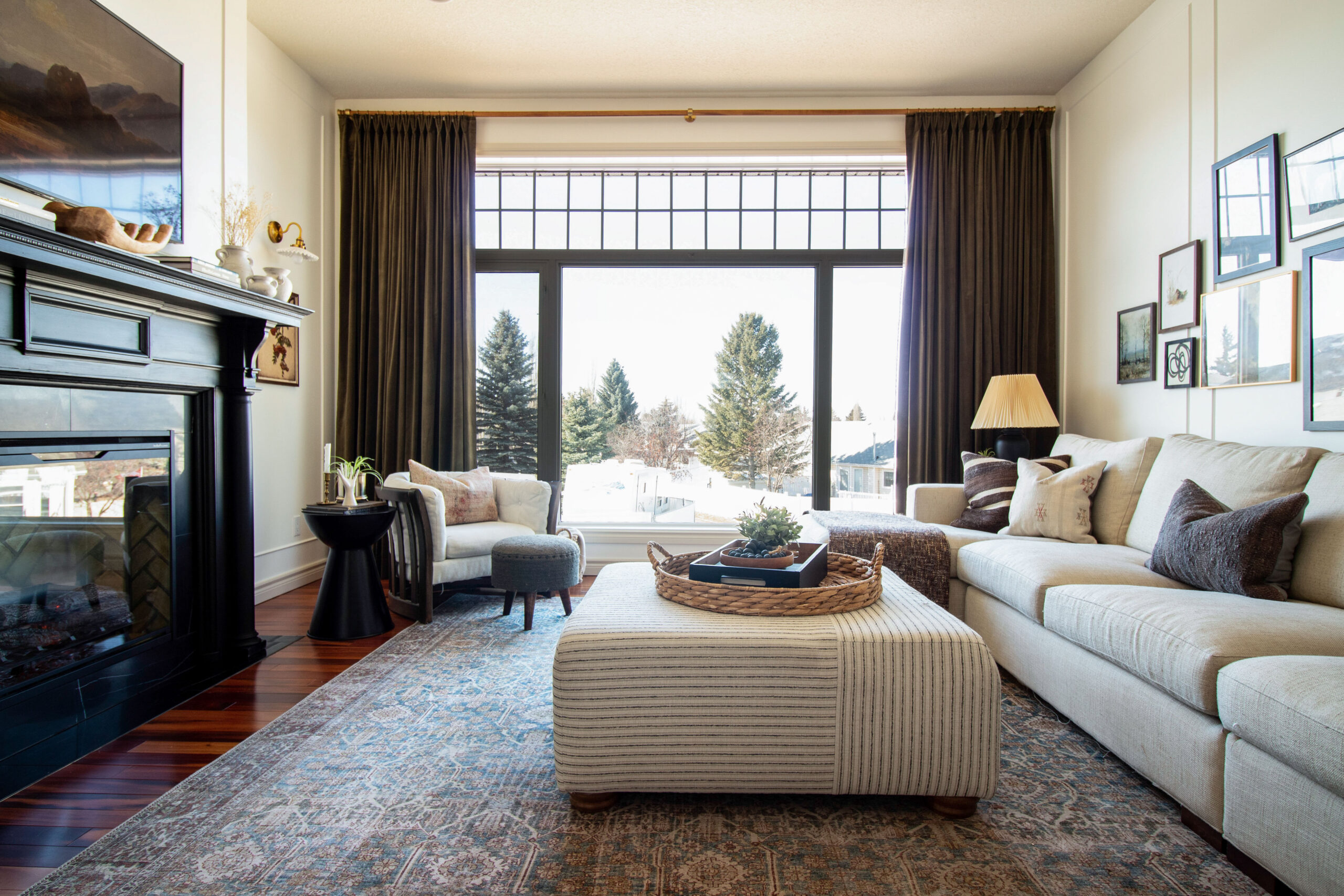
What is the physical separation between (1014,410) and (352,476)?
3.42 meters

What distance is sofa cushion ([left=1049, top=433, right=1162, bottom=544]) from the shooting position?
2953 mm

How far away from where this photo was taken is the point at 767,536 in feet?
7.00

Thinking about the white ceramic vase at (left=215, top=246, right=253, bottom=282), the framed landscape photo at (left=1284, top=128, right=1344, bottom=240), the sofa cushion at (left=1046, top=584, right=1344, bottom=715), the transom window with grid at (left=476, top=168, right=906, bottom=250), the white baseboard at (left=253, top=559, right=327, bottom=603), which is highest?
the transom window with grid at (left=476, top=168, right=906, bottom=250)

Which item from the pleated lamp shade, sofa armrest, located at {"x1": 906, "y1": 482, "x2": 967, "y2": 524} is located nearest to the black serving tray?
sofa armrest, located at {"x1": 906, "y1": 482, "x2": 967, "y2": 524}

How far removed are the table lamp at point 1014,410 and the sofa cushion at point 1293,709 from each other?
2368 mm

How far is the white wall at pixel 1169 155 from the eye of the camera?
2.62m

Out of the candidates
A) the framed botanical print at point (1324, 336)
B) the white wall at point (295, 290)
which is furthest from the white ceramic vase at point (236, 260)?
the framed botanical print at point (1324, 336)

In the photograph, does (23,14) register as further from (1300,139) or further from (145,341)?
(1300,139)

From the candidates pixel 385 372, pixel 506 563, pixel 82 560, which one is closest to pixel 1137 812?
pixel 506 563

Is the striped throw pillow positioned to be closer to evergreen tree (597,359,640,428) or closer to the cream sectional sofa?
the cream sectional sofa

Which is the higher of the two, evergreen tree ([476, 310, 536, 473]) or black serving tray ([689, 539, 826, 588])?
evergreen tree ([476, 310, 536, 473])

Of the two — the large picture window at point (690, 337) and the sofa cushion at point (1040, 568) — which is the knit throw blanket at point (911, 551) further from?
the large picture window at point (690, 337)

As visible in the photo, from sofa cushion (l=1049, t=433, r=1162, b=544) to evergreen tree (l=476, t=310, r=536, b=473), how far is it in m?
3.20

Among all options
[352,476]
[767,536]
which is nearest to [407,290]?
[352,476]
